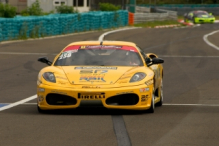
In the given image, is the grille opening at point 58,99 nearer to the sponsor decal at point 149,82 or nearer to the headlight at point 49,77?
the headlight at point 49,77

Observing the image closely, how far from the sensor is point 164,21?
59.8 metres

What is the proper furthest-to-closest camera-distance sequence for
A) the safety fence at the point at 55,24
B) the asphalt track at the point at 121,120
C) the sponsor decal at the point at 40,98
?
the safety fence at the point at 55,24 → the sponsor decal at the point at 40,98 → the asphalt track at the point at 121,120

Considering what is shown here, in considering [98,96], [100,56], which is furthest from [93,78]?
[100,56]

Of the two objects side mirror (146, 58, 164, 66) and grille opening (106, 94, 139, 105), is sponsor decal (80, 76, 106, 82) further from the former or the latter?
side mirror (146, 58, 164, 66)

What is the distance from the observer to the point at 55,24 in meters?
35.9

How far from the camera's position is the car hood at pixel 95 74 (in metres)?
10.00

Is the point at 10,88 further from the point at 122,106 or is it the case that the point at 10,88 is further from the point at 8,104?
the point at 122,106

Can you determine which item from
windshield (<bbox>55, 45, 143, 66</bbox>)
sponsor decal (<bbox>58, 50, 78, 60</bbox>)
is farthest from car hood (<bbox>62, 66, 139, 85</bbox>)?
sponsor decal (<bbox>58, 50, 78, 60</bbox>)

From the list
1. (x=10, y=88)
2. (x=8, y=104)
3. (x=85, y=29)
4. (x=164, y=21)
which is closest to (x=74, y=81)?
(x=8, y=104)

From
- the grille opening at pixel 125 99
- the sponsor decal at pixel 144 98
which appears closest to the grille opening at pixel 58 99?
the grille opening at pixel 125 99

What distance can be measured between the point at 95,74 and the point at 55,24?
26.0 metres

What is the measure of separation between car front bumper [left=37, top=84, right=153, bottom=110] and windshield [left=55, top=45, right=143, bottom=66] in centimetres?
91

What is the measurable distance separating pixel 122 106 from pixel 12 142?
2.79m

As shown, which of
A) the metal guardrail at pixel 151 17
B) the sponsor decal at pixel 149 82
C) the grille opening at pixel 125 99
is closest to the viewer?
the grille opening at pixel 125 99
